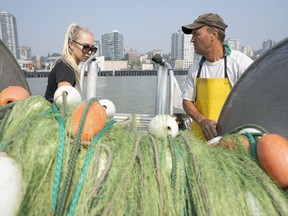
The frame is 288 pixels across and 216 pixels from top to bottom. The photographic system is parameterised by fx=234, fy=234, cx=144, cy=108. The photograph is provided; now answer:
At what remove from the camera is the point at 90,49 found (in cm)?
289

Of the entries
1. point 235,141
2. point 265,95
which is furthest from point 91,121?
point 265,95

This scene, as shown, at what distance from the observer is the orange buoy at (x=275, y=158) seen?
1243 mm

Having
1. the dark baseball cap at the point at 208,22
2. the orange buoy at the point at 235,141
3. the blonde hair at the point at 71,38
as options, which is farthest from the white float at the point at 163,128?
the dark baseball cap at the point at 208,22

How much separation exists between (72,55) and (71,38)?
197 mm

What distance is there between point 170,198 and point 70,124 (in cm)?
65

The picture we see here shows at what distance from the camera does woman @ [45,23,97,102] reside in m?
2.53

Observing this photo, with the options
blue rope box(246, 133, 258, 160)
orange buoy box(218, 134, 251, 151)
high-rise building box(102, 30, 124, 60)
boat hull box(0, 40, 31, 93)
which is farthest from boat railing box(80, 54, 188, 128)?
high-rise building box(102, 30, 124, 60)

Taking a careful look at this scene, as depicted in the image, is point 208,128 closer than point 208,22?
Yes

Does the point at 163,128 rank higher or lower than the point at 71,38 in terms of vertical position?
lower

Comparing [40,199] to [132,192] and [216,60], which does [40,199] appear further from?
[216,60]

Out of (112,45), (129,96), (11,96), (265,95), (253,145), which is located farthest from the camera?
(112,45)

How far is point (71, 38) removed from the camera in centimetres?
278

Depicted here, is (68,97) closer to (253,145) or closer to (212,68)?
(253,145)

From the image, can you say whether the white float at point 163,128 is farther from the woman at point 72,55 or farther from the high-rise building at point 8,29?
the high-rise building at point 8,29
